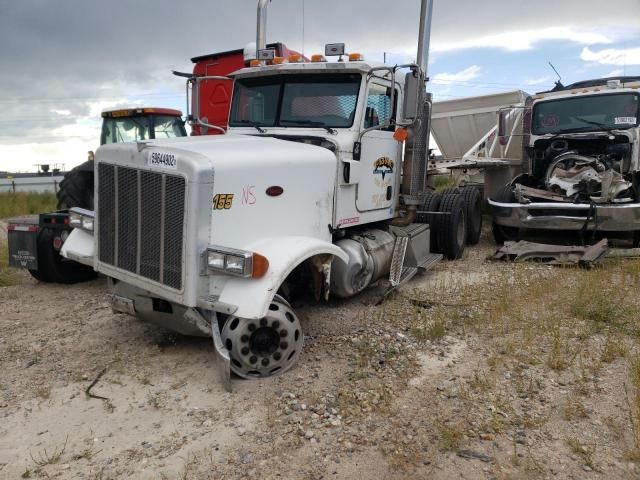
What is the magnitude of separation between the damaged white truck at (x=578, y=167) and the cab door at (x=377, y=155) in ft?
10.1

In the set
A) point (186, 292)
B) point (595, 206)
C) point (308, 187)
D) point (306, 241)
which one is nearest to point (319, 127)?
point (308, 187)

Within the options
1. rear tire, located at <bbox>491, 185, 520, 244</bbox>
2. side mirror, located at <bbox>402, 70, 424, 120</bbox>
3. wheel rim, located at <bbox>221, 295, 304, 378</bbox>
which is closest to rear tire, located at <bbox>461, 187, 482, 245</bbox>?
rear tire, located at <bbox>491, 185, 520, 244</bbox>

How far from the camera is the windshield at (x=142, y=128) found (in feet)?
31.0

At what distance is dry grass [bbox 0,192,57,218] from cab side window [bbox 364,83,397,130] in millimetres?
12332

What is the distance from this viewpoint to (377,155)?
580cm

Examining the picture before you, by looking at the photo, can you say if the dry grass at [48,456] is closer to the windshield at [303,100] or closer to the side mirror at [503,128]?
the windshield at [303,100]

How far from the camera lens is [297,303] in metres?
5.71

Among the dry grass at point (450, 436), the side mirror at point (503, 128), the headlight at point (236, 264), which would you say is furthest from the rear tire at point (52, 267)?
the side mirror at point (503, 128)

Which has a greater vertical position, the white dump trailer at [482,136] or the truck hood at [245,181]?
the white dump trailer at [482,136]

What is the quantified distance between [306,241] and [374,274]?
161 centimetres

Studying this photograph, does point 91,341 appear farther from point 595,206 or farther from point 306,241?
point 595,206

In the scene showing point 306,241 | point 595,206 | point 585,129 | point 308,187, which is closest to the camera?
point 306,241

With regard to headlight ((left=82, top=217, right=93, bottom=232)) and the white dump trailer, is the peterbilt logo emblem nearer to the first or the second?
headlight ((left=82, top=217, right=93, bottom=232))

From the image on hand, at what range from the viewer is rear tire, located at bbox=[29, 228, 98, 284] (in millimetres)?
6734
